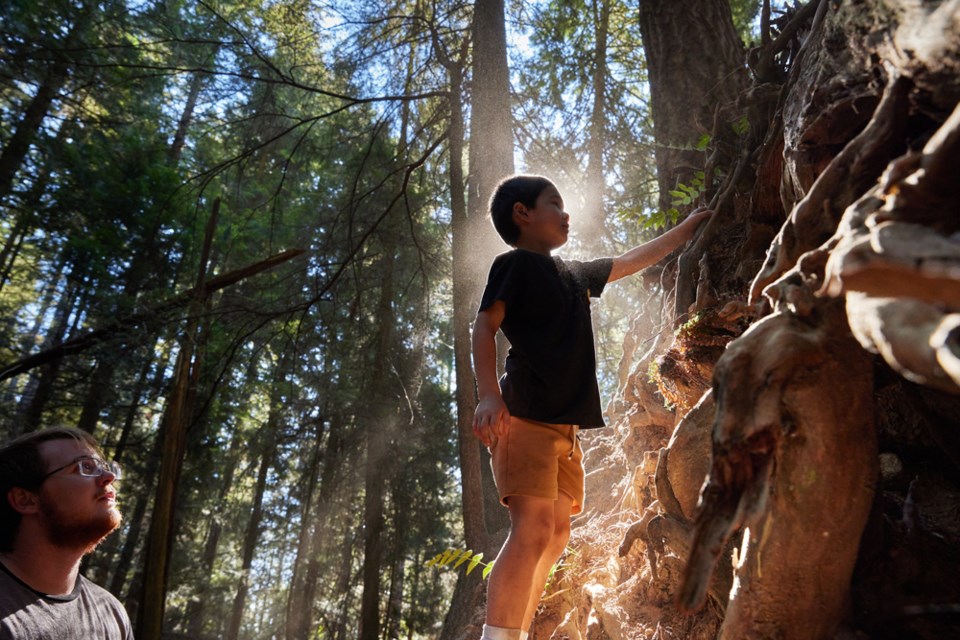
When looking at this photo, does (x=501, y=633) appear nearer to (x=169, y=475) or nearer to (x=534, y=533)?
(x=534, y=533)

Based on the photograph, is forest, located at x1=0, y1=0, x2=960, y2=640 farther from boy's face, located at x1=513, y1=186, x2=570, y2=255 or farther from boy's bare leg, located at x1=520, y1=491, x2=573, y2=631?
boy's face, located at x1=513, y1=186, x2=570, y2=255

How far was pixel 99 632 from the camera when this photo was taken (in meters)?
2.70

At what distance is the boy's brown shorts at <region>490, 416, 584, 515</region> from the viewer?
2365mm

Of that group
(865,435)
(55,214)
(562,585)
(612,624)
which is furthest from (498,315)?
(55,214)

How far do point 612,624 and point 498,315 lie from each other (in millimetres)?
1794

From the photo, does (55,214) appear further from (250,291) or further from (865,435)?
(865,435)

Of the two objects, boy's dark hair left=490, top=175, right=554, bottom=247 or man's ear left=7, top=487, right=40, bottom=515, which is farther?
boy's dark hair left=490, top=175, right=554, bottom=247

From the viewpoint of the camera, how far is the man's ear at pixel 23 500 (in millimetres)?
2664

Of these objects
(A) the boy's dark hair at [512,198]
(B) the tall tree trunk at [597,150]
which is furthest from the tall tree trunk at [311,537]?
(A) the boy's dark hair at [512,198]

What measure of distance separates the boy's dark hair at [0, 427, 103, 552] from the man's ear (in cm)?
2

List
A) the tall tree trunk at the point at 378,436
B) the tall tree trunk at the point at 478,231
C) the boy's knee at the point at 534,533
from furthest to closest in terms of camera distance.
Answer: the tall tree trunk at the point at 378,436 < the tall tree trunk at the point at 478,231 < the boy's knee at the point at 534,533

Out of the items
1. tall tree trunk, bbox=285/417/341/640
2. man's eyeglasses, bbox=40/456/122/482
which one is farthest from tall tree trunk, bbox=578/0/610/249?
tall tree trunk, bbox=285/417/341/640

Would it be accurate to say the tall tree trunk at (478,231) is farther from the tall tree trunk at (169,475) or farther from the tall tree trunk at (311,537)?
the tall tree trunk at (311,537)

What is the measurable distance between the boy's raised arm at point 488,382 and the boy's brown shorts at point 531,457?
3.7 inches
